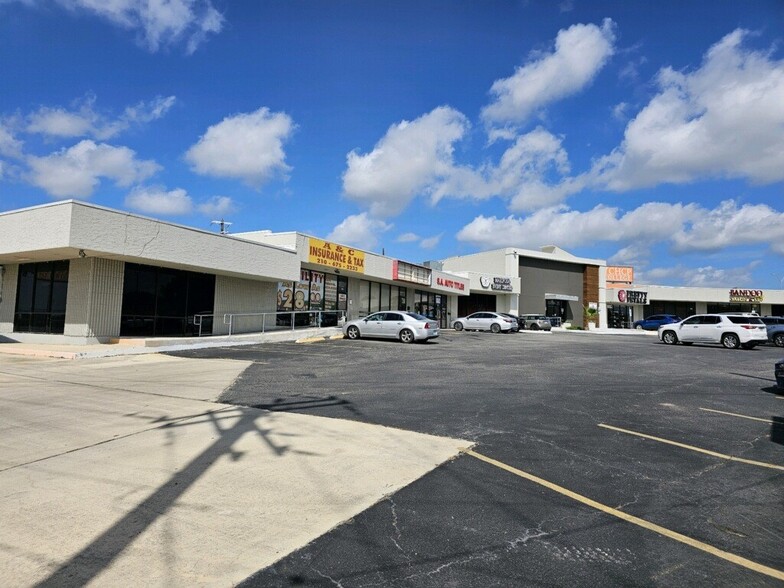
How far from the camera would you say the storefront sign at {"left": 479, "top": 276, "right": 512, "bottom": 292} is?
4578 centimetres

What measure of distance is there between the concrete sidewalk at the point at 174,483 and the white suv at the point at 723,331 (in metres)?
22.7

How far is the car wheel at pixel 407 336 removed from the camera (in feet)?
75.4

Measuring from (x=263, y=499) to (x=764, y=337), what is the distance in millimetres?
25966

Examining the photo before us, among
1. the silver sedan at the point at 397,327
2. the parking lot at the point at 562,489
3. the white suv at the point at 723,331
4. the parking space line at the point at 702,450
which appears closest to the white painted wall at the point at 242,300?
the silver sedan at the point at 397,327

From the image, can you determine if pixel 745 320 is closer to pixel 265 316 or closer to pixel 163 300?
pixel 265 316

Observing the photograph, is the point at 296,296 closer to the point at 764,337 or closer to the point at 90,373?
the point at 90,373

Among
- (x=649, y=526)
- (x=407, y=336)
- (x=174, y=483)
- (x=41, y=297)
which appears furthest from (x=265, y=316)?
(x=649, y=526)

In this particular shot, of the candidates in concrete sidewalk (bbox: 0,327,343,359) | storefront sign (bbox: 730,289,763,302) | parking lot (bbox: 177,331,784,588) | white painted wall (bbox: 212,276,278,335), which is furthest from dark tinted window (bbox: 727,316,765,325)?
storefront sign (bbox: 730,289,763,302)

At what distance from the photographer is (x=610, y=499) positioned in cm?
452

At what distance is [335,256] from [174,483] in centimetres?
2183

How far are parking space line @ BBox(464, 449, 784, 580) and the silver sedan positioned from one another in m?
17.3

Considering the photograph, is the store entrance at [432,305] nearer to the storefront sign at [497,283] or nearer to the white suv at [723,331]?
the storefront sign at [497,283]

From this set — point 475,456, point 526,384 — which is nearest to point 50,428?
point 475,456

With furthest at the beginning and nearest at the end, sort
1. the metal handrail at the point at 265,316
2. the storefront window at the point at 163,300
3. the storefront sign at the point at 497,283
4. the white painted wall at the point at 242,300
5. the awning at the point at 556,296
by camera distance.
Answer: the awning at the point at 556,296 < the storefront sign at the point at 497,283 < the white painted wall at the point at 242,300 < the metal handrail at the point at 265,316 < the storefront window at the point at 163,300
